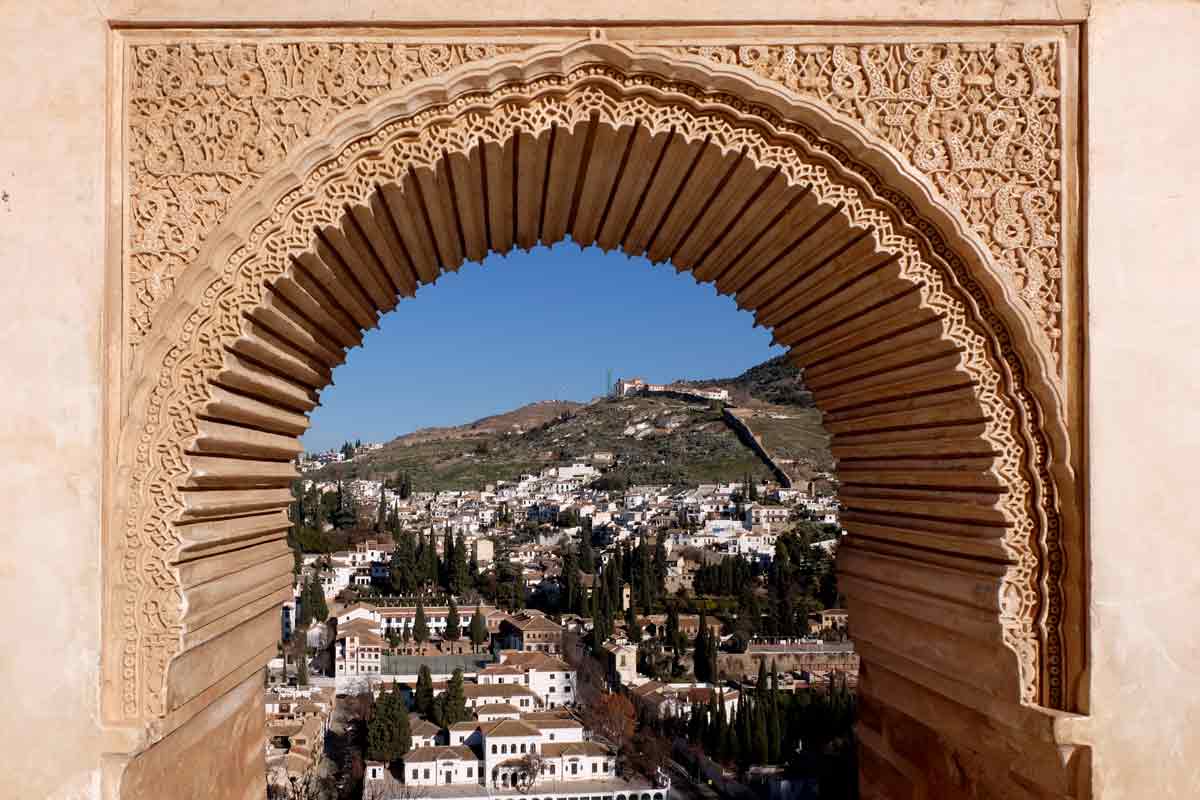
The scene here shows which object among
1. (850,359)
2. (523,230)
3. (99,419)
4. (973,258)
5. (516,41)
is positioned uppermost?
(516,41)

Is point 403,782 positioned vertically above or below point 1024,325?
below

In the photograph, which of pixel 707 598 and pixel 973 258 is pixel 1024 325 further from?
pixel 707 598

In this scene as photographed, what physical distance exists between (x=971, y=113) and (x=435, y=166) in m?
1.12

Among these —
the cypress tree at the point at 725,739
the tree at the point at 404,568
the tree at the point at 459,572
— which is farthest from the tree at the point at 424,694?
the tree at the point at 404,568

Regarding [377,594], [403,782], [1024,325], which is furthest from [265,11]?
[377,594]

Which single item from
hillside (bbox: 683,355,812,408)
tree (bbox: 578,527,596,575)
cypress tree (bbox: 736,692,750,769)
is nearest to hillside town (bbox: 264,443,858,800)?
cypress tree (bbox: 736,692,750,769)

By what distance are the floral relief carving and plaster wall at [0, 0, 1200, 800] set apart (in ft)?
0.21

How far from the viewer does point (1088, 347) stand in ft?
6.18

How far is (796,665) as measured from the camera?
27.8 metres

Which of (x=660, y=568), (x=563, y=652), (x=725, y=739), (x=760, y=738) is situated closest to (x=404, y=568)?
(x=563, y=652)

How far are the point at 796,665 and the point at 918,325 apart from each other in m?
27.4

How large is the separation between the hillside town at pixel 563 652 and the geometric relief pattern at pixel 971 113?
1795 centimetres

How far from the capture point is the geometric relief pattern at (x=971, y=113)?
1.93m

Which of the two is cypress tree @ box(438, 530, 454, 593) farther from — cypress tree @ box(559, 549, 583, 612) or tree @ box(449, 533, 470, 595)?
cypress tree @ box(559, 549, 583, 612)
